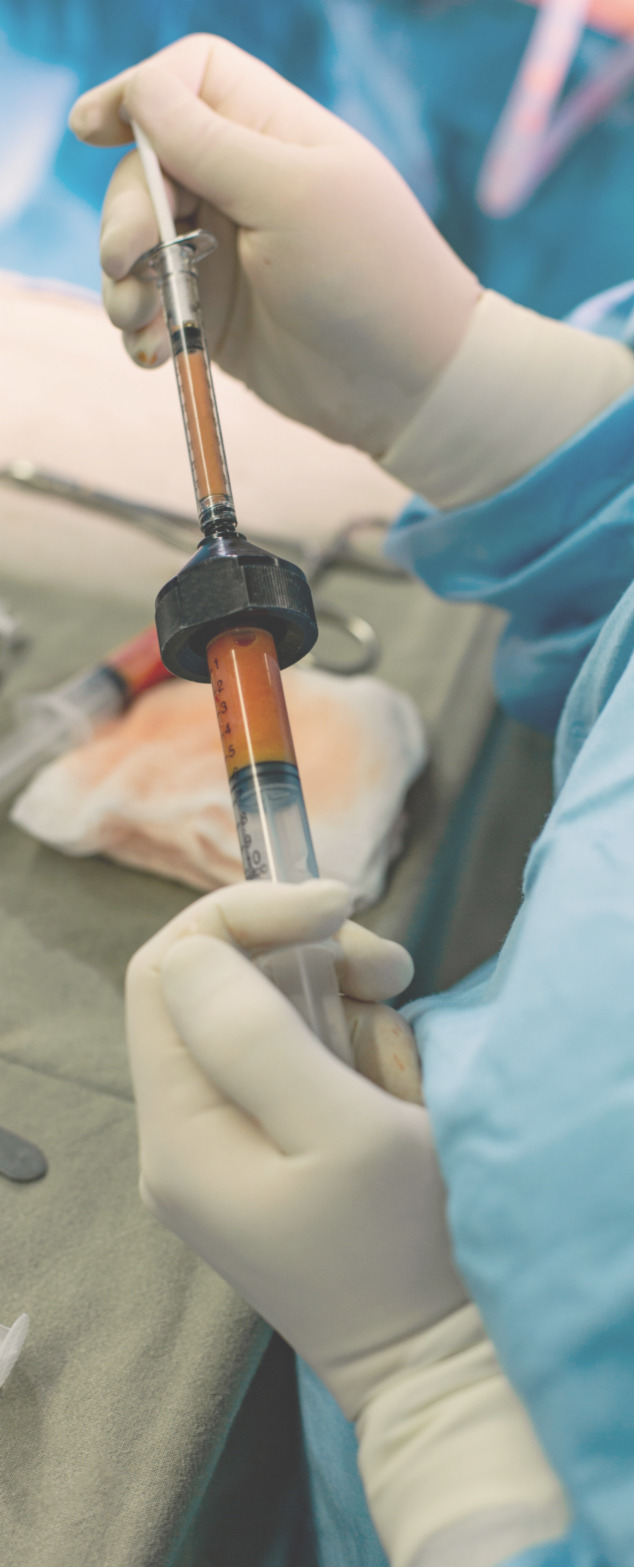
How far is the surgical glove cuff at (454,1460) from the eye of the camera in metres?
0.29

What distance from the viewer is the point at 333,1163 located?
323 mm

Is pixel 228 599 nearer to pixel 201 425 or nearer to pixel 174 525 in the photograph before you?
pixel 201 425

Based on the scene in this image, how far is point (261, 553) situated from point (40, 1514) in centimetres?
41

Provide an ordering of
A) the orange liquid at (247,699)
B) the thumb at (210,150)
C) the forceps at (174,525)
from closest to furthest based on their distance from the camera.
Answer: the orange liquid at (247,699) < the thumb at (210,150) < the forceps at (174,525)

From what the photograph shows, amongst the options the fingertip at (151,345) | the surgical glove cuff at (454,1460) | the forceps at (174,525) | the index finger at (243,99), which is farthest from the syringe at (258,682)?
the forceps at (174,525)

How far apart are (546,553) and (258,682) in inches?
13.8

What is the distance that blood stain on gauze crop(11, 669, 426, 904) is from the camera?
2.23 ft

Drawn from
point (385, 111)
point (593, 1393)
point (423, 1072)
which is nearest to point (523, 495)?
point (423, 1072)

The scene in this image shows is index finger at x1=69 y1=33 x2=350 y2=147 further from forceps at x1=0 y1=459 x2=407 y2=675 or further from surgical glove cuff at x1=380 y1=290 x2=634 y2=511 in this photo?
forceps at x1=0 y1=459 x2=407 y2=675

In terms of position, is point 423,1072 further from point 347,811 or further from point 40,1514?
point 347,811

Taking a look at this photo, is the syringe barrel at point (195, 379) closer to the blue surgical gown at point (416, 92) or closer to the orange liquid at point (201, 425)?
the orange liquid at point (201, 425)

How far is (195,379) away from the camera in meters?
0.47

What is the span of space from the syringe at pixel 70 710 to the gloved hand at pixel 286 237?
0.86 feet

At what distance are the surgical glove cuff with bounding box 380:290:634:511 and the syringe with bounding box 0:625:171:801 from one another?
0.30 meters
